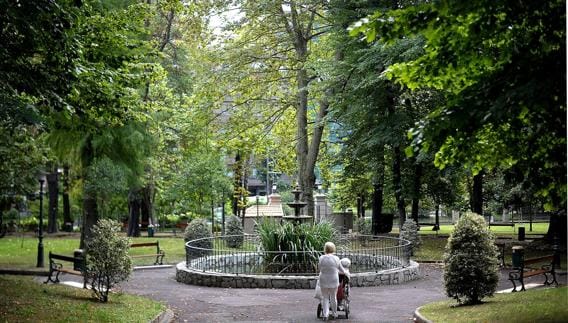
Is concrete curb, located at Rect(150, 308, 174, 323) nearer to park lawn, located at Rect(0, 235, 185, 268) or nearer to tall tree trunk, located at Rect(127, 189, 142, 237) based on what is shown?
park lawn, located at Rect(0, 235, 185, 268)

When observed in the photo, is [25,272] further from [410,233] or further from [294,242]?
[410,233]

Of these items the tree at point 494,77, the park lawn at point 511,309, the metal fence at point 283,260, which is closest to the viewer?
the tree at point 494,77

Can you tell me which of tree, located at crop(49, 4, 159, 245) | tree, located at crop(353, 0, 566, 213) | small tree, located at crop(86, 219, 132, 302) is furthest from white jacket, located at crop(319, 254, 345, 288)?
tree, located at crop(49, 4, 159, 245)

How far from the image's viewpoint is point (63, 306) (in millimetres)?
12250

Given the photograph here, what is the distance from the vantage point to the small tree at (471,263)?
12.6m

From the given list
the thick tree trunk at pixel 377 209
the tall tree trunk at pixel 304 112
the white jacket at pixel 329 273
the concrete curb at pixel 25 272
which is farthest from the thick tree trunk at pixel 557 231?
the concrete curb at pixel 25 272

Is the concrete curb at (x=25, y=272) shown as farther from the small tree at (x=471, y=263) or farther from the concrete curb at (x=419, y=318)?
the small tree at (x=471, y=263)

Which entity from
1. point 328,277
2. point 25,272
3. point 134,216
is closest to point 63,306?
point 328,277

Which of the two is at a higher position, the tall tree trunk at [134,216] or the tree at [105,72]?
the tree at [105,72]

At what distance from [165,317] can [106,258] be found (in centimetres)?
184

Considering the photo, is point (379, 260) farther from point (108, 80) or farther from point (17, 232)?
point (17, 232)

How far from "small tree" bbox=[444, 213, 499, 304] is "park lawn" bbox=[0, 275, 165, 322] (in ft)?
20.6

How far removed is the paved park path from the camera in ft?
44.1

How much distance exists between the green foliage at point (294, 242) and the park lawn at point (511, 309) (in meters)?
5.67
